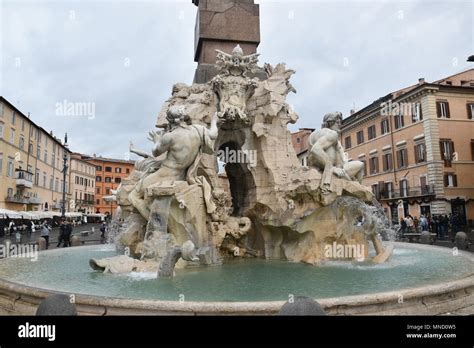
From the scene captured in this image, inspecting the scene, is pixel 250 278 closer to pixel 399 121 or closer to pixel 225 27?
pixel 225 27

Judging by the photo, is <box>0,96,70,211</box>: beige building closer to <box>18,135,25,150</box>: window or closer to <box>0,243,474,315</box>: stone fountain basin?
<box>18,135,25,150</box>: window

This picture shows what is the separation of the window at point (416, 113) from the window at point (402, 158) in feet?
9.31

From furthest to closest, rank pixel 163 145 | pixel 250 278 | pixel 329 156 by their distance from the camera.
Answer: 1. pixel 329 156
2. pixel 163 145
3. pixel 250 278

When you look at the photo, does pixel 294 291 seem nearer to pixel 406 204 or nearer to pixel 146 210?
pixel 146 210

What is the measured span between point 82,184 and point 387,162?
148ft

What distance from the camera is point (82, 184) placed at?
6109 cm

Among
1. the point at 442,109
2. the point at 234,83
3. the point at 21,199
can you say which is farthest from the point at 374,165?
the point at 21,199

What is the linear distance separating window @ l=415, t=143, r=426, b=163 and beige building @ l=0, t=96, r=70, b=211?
31.3 meters

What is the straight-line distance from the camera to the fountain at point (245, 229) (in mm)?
5012

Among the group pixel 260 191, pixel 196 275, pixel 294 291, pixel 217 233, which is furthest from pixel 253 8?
pixel 294 291

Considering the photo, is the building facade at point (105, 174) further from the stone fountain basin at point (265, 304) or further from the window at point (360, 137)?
the stone fountain basin at point (265, 304)

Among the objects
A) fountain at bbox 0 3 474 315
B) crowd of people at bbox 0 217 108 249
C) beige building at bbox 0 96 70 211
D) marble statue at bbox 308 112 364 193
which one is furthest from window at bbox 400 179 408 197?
beige building at bbox 0 96 70 211

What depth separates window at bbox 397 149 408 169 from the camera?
3377cm
